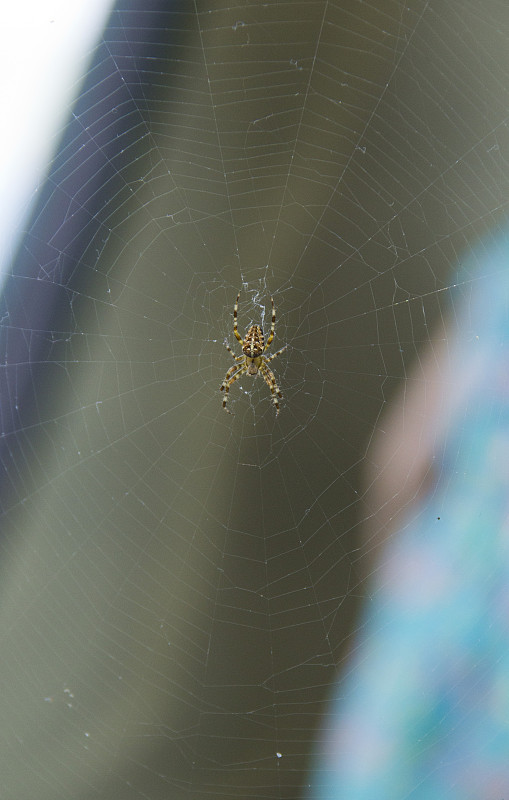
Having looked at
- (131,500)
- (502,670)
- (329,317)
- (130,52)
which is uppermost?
(130,52)

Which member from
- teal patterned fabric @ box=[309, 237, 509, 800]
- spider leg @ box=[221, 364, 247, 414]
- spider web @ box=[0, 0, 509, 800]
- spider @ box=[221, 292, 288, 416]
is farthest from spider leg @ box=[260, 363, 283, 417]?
teal patterned fabric @ box=[309, 237, 509, 800]

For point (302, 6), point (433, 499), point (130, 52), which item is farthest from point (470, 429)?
point (130, 52)

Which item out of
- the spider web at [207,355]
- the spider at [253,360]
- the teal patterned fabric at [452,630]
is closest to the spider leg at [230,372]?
the spider at [253,360]

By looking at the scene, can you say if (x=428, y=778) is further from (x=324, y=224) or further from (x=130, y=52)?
(x=130, y=52)

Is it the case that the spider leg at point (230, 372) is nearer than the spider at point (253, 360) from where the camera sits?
No

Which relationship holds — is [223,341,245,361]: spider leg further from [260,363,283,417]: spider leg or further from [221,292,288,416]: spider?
[260,363,283,417]: spider leg

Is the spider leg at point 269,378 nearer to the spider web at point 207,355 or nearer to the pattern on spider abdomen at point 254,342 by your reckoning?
the pattern on spider abdomen at point 254,342
